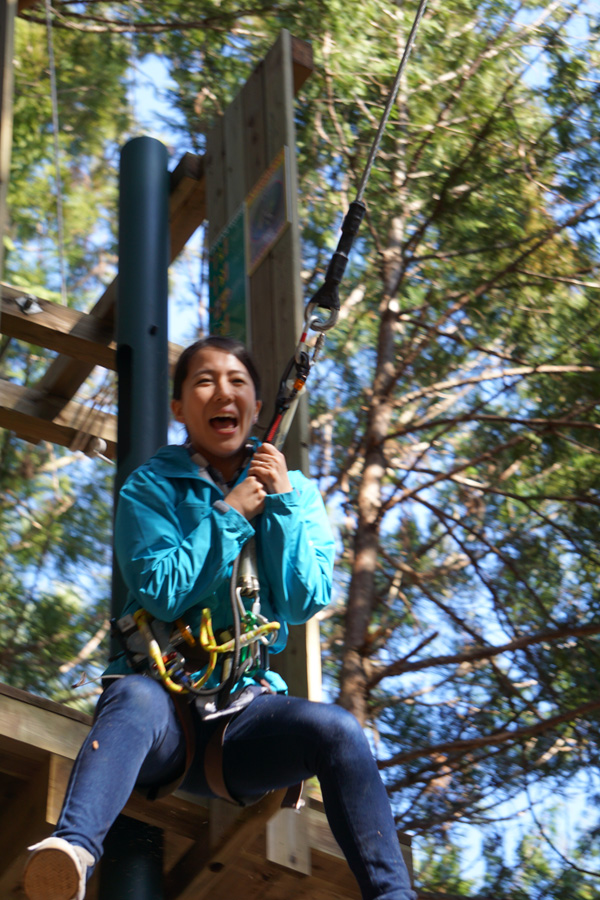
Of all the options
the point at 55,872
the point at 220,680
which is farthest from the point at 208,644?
the point at 55,872

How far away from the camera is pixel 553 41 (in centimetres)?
852

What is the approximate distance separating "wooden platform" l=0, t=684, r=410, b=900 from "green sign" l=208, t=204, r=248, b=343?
1443 mm

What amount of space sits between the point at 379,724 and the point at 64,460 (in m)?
4.79

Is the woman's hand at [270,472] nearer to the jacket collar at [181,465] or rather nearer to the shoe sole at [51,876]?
the jacket collar at [181,465]

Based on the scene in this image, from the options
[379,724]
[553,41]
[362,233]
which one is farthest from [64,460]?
[553,41]

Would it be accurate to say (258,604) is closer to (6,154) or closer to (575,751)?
(6,154)

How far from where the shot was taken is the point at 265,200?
3.75 metres

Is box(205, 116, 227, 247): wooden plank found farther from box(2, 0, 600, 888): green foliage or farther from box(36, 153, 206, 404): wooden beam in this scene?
box(2, 0, 600, 888): green foliage

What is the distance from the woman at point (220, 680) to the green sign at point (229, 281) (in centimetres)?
95

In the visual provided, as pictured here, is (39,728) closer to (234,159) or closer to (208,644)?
(208,644)

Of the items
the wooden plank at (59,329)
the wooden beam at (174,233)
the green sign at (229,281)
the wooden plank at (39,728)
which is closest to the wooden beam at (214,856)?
the wooden plank at (39,728)

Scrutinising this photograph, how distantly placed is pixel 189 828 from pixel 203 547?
2.98 ft

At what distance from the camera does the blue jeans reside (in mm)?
2205

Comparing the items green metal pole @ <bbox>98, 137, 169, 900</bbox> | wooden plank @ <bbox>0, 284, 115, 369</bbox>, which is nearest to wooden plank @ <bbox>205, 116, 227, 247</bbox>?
green metal pole @ <bbox>98, 137, 169, 900</bbox>
